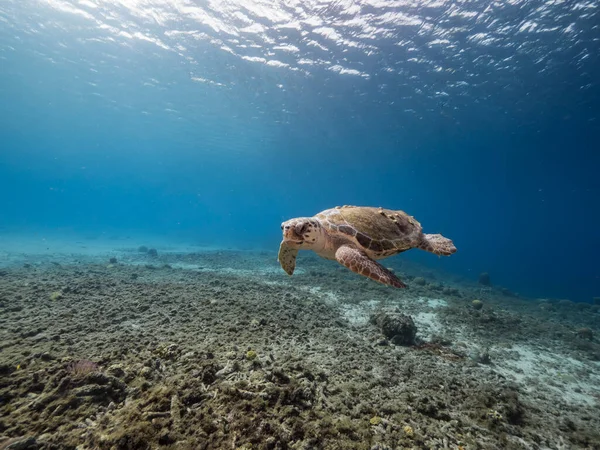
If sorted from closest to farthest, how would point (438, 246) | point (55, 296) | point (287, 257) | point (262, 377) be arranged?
point (262, 377), point (438, 246), point (287, 257), point (55, 296)

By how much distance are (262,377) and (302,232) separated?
99.7 inches

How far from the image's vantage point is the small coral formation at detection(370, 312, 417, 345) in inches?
269

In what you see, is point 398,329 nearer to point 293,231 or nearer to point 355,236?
point 355,236

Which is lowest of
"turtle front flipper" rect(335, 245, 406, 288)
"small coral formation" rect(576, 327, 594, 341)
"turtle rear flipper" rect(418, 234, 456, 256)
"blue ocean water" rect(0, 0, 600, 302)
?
"small coral formation" rect(576, 327, 594, 341)

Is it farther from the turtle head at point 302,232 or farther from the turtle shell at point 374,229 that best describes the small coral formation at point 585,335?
the turtle head at point 302,232

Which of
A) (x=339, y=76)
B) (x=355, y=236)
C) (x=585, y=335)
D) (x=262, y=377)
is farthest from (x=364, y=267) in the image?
(x=339, y=76)

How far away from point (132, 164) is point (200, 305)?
4627 inches

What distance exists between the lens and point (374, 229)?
17.1 feet

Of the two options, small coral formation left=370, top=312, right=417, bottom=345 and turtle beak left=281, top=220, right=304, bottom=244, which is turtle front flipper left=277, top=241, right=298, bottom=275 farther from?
small coral formation left=370, top=312, right=417, bottom=345

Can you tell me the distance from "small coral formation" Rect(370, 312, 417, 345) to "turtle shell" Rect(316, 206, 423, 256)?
104 inches

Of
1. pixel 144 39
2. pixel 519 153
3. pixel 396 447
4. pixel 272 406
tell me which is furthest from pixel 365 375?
pixel 519 153

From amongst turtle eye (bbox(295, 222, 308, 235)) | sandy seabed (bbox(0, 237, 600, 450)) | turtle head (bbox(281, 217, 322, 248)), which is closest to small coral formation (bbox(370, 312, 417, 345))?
sandy seabed (bbox(0, 237, 600, 450))

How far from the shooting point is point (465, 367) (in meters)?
6.07

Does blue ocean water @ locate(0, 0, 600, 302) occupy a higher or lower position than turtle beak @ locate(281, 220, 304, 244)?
higher
